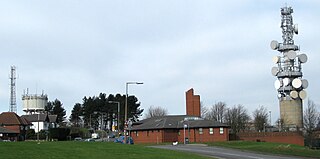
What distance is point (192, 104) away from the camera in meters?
88.0

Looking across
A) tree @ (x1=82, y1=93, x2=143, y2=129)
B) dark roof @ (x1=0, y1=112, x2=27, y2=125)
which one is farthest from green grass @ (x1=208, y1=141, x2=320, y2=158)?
tree @ (x1=82, y1=93, x2=143, y2=129)

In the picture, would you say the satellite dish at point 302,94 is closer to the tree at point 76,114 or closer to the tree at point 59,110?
the tree at point 76,114

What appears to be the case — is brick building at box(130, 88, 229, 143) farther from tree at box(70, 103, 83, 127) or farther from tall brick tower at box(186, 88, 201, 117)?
tree at box(70, 103, 83, 127)

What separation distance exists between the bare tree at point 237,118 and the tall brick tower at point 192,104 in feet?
48.9

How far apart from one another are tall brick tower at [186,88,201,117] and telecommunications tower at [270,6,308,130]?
2221 cm

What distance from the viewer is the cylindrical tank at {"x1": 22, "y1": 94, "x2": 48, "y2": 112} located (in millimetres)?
130625

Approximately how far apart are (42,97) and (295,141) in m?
77.0

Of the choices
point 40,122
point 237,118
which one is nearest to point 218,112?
point 237,118

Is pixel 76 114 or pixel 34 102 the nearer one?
pixel 34 102

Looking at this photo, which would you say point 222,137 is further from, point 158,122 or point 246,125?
point 246,125

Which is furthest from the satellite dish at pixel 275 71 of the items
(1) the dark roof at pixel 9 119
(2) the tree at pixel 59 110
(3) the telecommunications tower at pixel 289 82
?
(2) the tree at pixel 59 110

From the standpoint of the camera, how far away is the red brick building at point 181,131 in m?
75.3

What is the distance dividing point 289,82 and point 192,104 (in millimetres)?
24293

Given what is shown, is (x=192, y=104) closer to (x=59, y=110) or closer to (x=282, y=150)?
(x=282, y=150)
